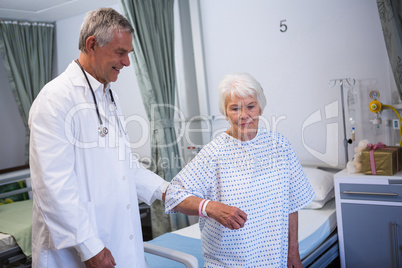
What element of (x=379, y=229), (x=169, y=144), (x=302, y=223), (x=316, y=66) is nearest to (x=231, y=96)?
(x=302, y=223)

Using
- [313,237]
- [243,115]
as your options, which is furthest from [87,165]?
[313,237]

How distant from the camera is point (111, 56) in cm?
144

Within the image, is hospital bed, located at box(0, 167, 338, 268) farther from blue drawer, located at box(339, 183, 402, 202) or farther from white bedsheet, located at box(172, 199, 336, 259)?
blue drawer, located at box(339, 183, 402, 202)

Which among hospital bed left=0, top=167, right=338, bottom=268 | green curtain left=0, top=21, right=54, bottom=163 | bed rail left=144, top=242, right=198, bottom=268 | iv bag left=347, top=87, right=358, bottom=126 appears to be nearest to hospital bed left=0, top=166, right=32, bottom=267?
hospital bed left=0, top=167, right=338, bottom=268

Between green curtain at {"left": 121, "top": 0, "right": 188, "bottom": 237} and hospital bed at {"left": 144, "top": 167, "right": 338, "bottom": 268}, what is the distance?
890mm

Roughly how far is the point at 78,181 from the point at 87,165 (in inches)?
2.5

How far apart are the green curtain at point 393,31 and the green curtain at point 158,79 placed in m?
1.82

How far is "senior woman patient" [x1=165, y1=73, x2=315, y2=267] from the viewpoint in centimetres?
146

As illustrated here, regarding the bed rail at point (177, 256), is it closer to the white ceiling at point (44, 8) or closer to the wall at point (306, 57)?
the wall at point (306, 57)

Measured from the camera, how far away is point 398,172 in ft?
8.13

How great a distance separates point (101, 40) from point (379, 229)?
→ 2.02 metres

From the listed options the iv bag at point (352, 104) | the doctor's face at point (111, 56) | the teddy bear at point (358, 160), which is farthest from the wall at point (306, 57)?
the doctor's face at point (111, 56)

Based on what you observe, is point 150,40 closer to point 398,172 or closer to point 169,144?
point 169,144

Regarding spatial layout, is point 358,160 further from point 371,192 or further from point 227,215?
point 227,215
